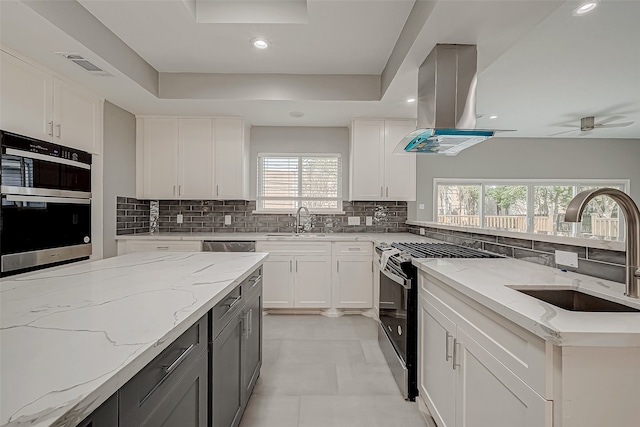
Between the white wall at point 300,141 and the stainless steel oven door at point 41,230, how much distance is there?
192cm

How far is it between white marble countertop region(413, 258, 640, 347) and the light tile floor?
94 cm

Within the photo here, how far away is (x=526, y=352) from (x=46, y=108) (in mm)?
3445

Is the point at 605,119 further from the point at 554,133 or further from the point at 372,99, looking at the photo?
the point at 372,99

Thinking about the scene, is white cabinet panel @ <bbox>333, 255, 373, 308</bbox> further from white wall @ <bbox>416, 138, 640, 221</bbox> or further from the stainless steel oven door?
white wall @ <bbox>416, 138, 640, 221</bbox>

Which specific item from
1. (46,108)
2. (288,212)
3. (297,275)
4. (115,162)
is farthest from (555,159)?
(46,108)

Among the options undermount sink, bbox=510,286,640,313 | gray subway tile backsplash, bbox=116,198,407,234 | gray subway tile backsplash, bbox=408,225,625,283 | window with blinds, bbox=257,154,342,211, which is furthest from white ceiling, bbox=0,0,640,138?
undermount sink, bbox=510,286,640,313

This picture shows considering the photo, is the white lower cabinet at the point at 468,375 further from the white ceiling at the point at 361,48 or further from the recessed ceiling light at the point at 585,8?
the recessed ceiling light at the point at 585,8

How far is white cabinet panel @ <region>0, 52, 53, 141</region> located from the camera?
2.15m

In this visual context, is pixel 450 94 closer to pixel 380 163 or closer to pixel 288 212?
pixel 380 163

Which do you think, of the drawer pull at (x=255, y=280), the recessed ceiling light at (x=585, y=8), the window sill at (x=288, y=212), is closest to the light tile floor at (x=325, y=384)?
the drawer pull at (x=255, y=280)

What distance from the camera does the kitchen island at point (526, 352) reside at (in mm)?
828

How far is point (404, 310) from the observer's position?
2016 millimetres

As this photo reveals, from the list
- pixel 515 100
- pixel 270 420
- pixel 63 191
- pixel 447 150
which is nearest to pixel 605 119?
pixel 515 100

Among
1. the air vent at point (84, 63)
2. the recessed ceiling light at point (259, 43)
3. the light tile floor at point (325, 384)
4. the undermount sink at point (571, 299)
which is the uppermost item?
the recessed ceiling light at point (259, 43)
